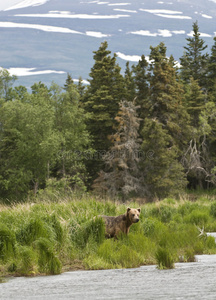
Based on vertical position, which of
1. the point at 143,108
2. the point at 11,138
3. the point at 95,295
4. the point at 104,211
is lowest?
the point at 11,138

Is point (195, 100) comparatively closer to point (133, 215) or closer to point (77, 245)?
point (133, 215)

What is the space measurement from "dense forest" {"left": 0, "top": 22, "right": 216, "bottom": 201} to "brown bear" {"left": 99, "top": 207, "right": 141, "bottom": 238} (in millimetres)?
35454

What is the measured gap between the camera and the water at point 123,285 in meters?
5.56

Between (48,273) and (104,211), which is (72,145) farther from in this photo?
(48,273)

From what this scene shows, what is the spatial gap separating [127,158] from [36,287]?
4136 centimetres

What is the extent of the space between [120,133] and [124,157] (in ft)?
7.70

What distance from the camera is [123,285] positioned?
6.16 meters

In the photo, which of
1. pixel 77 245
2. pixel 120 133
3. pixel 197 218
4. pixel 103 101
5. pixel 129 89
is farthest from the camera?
pixel 129 89

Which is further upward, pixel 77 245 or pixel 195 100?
pixel 77 245

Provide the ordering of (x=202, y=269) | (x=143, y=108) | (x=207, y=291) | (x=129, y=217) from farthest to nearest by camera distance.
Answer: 1. (x=143, y=108)
2. (x=129, y=217)
3. (x=202, y=269)
4. (x=207, y=291)

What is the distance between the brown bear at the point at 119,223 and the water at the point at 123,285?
8.31 feet

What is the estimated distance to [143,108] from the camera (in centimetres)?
5250

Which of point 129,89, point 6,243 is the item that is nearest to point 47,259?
point 6,243

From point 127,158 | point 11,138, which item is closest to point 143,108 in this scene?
point 127,158
